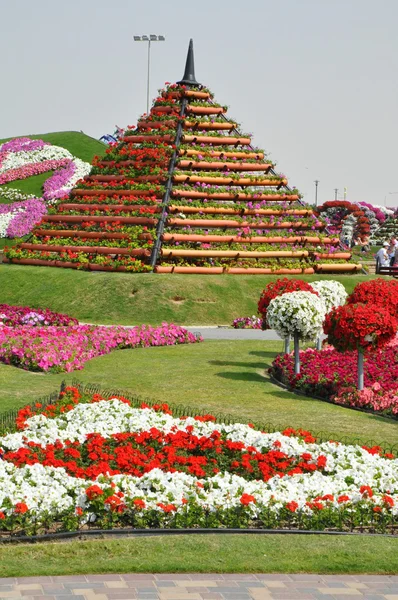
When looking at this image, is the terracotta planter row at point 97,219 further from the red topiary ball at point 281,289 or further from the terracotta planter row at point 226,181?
the red topiary ball at point 281,289

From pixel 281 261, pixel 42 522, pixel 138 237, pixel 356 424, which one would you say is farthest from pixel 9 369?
pixel 281 261

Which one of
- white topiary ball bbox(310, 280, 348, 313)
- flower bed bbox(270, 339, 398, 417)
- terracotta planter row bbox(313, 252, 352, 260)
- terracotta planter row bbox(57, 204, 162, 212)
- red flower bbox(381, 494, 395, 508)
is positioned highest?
terracotta planter row bbox(57, 204, 162, 212)

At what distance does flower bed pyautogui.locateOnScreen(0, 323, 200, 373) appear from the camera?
78.4ft

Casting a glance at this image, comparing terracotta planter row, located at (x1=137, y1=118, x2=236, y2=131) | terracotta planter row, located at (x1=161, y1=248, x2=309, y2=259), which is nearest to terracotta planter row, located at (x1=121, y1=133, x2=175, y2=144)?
terracotta planter row, located at (x1=137, y1=118, x2=236, y2=131)

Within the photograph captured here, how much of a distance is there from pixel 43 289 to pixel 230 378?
18.9 m

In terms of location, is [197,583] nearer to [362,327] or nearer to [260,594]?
[260,594]

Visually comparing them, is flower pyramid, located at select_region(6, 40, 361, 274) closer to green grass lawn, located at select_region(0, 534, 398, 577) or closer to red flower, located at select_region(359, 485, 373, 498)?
red flower, located at select_region(359, 485, 373, 498)

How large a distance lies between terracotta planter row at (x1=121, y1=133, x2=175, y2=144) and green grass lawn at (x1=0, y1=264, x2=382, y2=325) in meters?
9.67

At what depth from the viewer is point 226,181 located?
4597cm

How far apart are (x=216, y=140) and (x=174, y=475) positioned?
36392 mm

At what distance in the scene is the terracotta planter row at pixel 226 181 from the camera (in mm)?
45312

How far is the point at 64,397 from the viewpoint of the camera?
1805 centimetres

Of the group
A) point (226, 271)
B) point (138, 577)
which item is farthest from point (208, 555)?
point (226, 271)

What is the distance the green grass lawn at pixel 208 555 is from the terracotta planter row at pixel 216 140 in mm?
37826
